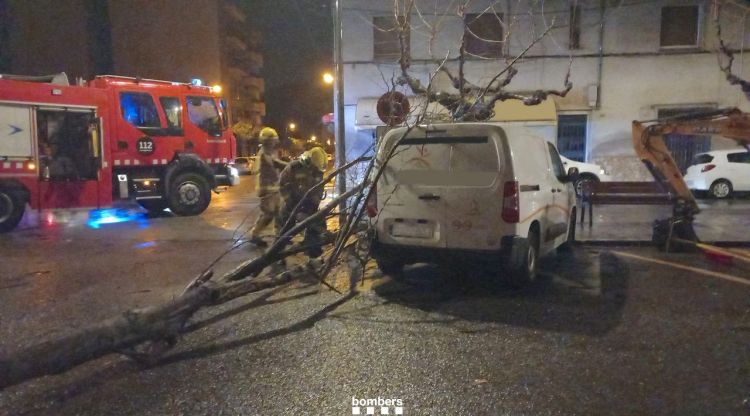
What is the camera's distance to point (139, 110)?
1320 cm

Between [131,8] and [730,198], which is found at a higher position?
[131,8]

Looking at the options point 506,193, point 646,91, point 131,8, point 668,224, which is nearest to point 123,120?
point 506,193

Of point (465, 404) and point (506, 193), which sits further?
point (506, 193)

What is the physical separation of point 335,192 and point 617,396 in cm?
1042

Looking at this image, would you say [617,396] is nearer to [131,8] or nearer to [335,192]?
[335,192]

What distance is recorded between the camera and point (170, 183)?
13.4 m

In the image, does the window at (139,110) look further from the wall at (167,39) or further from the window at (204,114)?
the wall at (167,39)

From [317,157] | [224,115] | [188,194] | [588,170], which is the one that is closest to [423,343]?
[317,157]

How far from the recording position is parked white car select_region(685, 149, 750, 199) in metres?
17.2

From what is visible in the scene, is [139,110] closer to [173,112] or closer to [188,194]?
[173,112]

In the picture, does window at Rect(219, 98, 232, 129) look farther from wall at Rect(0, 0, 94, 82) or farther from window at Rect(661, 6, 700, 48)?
wall at Rect(0, 0, 94, 82)

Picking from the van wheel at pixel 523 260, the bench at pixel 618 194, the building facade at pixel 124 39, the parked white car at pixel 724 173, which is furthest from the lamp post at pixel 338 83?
the building facade at pixel 124 39

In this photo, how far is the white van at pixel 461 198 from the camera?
604 cm

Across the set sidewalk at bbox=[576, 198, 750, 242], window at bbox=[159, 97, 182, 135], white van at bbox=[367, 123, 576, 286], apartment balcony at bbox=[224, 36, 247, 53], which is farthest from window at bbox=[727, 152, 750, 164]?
apartment balcony at bbox=[224, 36, 247, 53]
